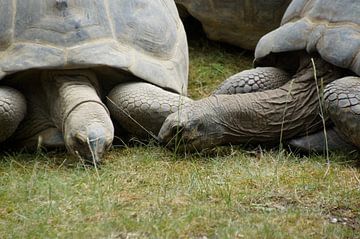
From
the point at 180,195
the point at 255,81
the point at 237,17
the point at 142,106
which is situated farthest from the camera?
the point at 237,17

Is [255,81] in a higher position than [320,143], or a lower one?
higher

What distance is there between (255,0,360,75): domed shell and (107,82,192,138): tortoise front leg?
0.69 metres

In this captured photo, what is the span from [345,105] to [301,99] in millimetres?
522

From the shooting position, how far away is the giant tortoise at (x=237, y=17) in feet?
23.2

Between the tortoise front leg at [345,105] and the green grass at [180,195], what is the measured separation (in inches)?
7.5

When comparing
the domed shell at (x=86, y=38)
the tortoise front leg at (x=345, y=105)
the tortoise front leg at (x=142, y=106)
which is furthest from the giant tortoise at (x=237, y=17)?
the tortoise front leg at (x=345, y=105)

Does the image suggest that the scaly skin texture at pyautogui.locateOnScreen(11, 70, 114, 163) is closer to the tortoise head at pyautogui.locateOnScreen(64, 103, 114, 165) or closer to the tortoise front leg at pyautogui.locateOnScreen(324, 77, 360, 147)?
the tortoise head at pyautogui.locateOnScreen(64, 103, 114, 165)

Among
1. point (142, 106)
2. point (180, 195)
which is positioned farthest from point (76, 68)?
point (180, 195)

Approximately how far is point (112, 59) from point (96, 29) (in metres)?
0.23

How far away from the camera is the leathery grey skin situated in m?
4.54

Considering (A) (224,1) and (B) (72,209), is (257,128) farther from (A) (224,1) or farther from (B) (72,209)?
(A) (224,1)

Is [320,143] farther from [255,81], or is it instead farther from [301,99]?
[255,81]

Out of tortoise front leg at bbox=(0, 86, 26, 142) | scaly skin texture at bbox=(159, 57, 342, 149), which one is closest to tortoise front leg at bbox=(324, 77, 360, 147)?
scaly skin texture at bbox=(159, 57, 342, 149)

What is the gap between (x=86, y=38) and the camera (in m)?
4.93
